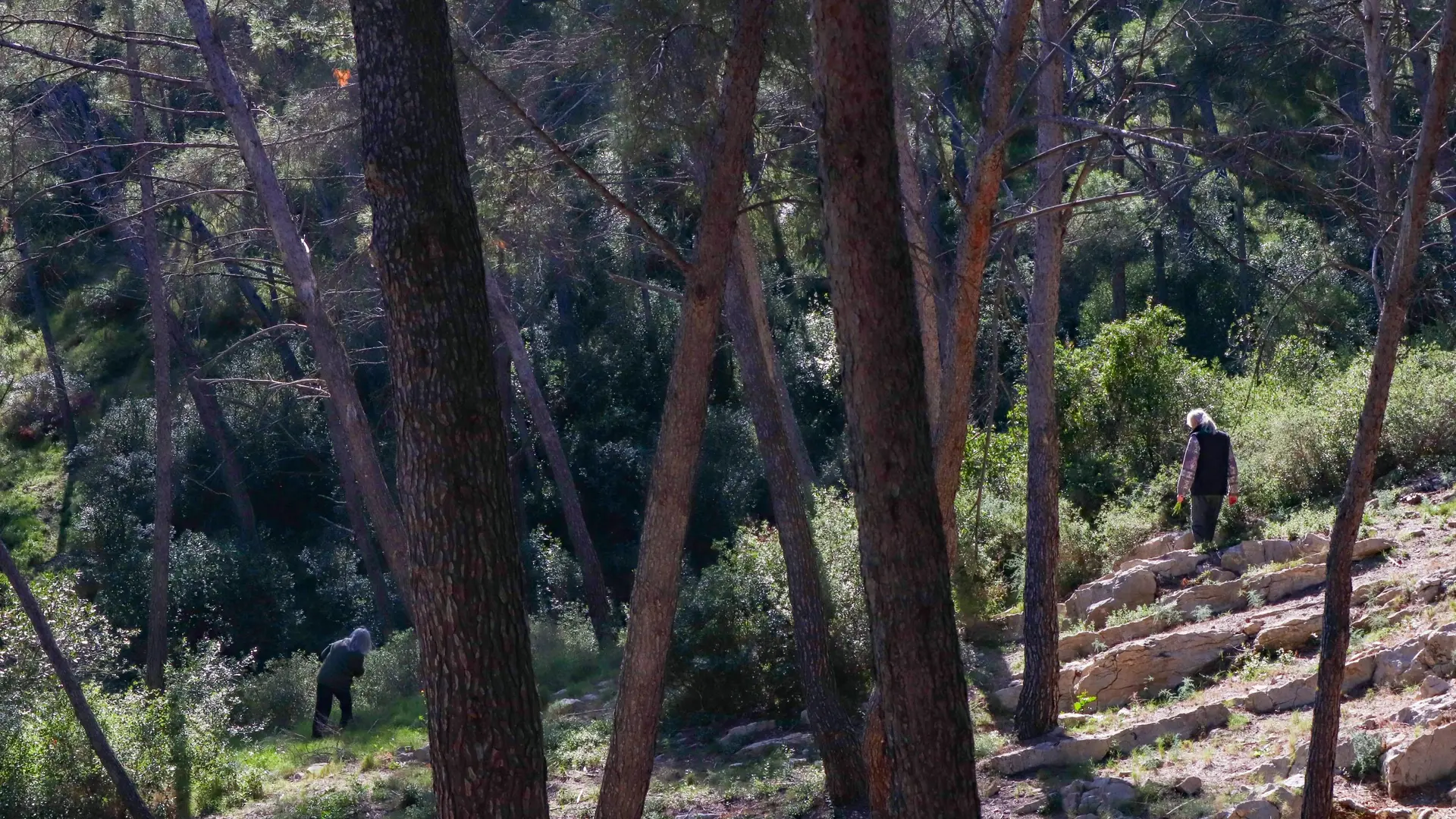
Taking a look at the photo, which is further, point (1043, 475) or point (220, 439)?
point (220, 439)

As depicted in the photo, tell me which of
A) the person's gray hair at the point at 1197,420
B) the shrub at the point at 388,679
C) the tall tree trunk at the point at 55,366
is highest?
the tall tree trunk at the point at 55,366

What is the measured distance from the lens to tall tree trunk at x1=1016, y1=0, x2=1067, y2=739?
8852mm

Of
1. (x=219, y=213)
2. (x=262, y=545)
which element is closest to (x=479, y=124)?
(x=219, y=213)

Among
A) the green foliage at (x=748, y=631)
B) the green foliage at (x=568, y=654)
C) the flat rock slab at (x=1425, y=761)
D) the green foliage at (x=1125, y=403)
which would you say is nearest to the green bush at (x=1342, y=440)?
the green foliage at (x=1125, y=403)

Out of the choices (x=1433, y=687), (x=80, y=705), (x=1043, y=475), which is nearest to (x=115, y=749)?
(x=80, y=705)

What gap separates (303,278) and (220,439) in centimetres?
1765

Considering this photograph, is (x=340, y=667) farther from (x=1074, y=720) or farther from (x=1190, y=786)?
(x=1190, y=786)

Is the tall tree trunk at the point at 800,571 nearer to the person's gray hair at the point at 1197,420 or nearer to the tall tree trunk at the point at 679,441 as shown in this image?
the tall tree trunk at the point at 679,441

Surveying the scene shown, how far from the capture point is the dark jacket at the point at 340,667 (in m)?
13.7

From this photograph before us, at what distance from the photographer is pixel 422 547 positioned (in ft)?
14.0

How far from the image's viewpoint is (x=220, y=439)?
27.2 m

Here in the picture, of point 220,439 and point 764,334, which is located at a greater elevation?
point 764,334

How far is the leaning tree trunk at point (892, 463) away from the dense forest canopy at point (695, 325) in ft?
0.06

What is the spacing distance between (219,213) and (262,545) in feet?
36.1
